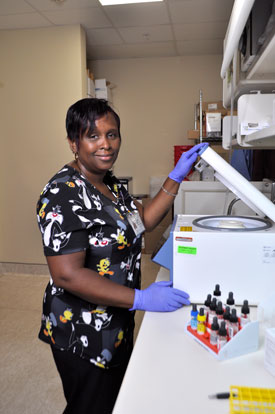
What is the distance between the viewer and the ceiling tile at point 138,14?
Answer: 2.80 m

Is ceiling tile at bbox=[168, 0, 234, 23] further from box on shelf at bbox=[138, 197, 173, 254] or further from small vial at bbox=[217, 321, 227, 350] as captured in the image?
small vial at bbox=[217, 321, 227, 350]

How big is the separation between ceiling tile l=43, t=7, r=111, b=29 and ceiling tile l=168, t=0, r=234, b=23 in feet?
2.11

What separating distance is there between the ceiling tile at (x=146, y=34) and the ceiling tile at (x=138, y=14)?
119mm

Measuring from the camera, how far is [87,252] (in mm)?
1080

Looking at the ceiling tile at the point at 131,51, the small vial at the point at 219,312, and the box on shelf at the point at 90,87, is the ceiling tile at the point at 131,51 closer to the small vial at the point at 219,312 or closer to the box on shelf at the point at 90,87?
the box on shelf at the point at 90,87

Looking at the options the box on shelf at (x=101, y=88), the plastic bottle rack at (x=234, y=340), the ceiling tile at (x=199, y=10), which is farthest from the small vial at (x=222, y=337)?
the box on shelf at (x=101, y=88)

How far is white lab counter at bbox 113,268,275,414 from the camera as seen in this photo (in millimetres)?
663

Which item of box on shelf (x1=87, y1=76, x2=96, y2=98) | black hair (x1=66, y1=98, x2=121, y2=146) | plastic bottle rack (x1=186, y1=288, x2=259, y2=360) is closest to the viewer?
plastic bottle rack (x1=186, y1=288, x2=259, y2=360)

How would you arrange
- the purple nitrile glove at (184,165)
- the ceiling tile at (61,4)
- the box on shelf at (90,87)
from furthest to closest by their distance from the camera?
the box on shelf at (90,87) → the ceiling tile at (61,4) → the purple nitrile glove at (184,165)

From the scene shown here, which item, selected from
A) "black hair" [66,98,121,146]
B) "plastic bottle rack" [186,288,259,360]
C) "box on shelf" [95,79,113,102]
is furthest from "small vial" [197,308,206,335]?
"box on shelf" [95,79,113,102]

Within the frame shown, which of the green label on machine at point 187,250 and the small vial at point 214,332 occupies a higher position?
the green label on machine at point 187,250

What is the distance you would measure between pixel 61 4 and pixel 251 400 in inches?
121

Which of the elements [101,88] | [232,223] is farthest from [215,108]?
[232,223]

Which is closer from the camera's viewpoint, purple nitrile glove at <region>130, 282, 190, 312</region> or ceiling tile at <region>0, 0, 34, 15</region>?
purple nitrile glove at <region>130, 282, 190, 312</region>
